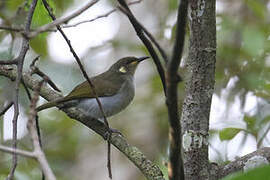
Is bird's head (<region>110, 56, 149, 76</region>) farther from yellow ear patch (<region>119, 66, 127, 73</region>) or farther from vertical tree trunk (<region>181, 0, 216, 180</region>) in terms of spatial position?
vertical tree trunk (<region>181, 0, 216, 180</region>)

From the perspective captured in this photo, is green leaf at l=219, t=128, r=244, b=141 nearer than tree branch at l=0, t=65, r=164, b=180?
No

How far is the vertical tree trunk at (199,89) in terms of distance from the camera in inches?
89.7

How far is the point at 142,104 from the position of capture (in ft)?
21.5

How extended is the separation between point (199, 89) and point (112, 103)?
2.11 meters

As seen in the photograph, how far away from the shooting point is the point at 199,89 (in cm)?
230

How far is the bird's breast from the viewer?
4.09 m

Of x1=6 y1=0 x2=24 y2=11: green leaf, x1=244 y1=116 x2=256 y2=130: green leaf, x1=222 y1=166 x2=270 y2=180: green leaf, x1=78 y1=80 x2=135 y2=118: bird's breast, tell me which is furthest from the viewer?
x1=6 y1=0 x2=24 y2=11: green leaf

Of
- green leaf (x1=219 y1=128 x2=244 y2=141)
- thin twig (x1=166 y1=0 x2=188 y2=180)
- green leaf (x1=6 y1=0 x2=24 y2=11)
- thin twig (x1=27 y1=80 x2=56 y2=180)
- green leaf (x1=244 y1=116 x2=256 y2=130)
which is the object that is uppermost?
green leaf (x1=6 y1=0 x2=24 y2=11)

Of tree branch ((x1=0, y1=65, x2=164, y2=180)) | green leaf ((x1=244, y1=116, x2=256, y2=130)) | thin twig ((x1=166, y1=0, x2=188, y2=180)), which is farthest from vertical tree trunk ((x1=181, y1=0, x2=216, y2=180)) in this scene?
green leaf ((x1=244, y1=116, x2=256, y2=130))

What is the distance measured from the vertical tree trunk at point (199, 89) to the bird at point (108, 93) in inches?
54.5

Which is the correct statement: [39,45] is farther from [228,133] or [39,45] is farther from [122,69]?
[228,133]

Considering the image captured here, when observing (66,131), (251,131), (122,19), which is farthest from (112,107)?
(122,19)

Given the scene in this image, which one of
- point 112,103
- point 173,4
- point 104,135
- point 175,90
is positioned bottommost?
point 175,90

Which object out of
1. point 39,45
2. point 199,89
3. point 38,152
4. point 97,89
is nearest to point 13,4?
point 39,45
